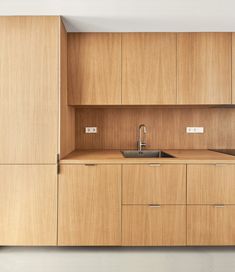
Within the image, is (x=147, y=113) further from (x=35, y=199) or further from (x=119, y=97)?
(x=35, y=199)

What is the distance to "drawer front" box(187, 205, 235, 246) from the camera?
229 centimetres

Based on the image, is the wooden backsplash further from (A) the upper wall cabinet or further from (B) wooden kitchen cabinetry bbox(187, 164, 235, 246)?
(B) wooden kitchen cabinetry bbox(187, 164, 235, 246)

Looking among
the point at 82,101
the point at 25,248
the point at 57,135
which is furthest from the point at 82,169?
the point at 25,248

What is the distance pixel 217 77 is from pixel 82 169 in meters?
1.65

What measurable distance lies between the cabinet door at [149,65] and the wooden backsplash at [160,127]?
1.55 feet

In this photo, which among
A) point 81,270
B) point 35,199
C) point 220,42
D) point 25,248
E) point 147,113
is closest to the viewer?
point 81,270

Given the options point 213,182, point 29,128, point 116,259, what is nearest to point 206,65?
point 213,182

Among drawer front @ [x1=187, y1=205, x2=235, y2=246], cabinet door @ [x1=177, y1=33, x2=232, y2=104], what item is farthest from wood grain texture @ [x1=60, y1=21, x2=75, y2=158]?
drawer front @ [x1=187, y1=205, x2=235, y2=246]

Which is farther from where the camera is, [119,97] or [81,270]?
[119,97]

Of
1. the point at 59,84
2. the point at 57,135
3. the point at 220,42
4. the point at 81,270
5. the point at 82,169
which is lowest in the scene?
the point at 81,270

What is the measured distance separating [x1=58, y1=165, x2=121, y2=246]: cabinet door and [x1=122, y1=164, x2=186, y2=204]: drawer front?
3.9 inches

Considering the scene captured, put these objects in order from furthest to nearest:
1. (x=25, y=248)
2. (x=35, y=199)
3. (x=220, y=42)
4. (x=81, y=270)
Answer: (x=220, y=42) → (x=25, y=248) → (x=35, y=199) → (x=81, y=270)

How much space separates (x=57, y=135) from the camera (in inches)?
90.0

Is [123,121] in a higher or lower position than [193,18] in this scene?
lower
